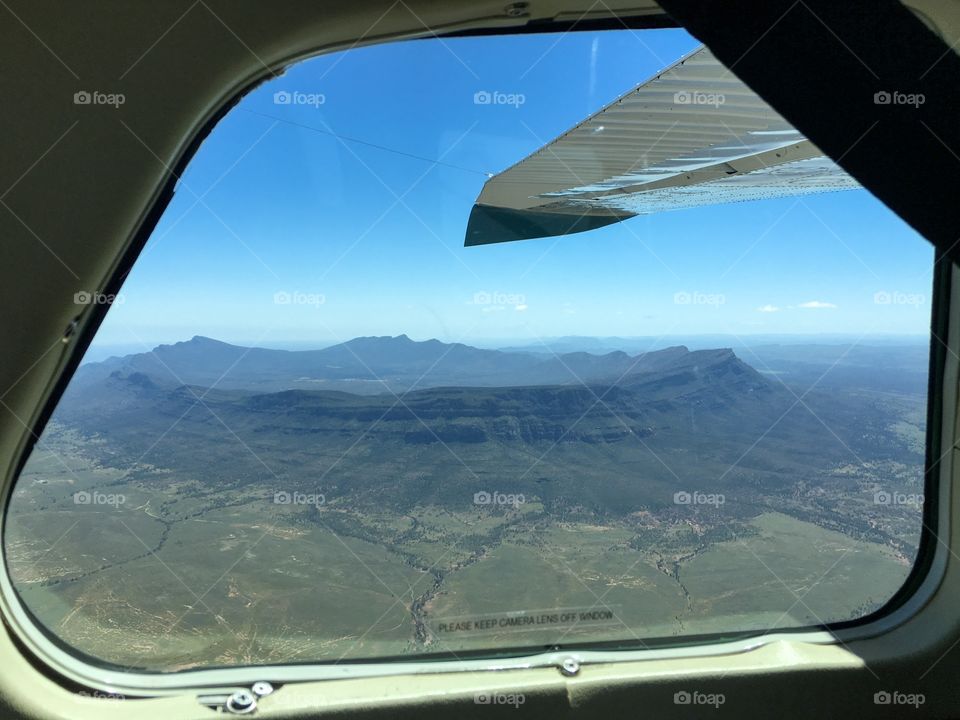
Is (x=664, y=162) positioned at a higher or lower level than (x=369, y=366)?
higher

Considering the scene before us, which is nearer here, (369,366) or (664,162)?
(664,162)

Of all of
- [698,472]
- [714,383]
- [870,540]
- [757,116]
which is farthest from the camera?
[714,383]

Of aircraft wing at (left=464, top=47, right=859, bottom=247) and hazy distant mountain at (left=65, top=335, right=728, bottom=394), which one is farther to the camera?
hazy distant mountain at (left=65, top=335, right=728, bottom=394)

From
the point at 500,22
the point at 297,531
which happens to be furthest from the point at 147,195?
the point at 297,531

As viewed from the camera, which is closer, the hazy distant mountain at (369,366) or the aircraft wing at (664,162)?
the aircraft wing at (664,162)

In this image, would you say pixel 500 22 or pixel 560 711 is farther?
pixel 560 711

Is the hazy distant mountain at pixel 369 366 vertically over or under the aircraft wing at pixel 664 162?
under

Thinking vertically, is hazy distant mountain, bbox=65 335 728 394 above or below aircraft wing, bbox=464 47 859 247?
below

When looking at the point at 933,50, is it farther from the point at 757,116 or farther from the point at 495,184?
the point at 495,184
